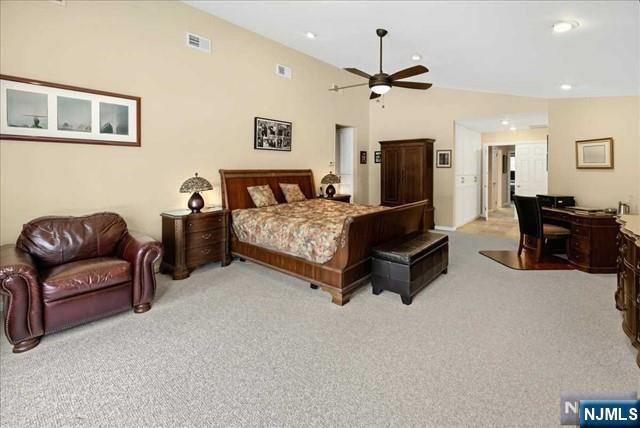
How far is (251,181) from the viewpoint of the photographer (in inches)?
213

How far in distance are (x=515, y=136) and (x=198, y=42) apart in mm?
8560

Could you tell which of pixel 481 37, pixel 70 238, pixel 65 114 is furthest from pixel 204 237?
pixel 481 37

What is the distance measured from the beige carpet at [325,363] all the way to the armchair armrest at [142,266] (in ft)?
0.56

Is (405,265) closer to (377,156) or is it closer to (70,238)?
(70,238)

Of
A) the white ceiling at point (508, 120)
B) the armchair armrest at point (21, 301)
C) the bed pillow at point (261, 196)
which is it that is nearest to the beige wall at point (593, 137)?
the white ceiling at point (508, 120)

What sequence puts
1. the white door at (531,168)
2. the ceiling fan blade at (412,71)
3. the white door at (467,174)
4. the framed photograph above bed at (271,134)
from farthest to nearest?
the white door at (531,168) < the white door at (467,174) < the framed photograph above bed at (271,134) < the ceiling fan blade at (412,71)

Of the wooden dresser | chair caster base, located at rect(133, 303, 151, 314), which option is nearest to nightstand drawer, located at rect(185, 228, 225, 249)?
chair caster base, located at rect(133, 303, 151, 314)

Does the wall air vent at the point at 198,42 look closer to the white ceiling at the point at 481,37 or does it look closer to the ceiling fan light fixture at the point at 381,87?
the white ceiling at the point at 481,37

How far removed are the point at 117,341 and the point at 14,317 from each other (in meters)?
0.73

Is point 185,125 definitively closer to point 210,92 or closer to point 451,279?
point 210,92

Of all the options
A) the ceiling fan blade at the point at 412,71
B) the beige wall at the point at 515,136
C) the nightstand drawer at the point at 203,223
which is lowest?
the nightstand drawer at the point at 203,223

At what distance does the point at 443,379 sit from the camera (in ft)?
6.91

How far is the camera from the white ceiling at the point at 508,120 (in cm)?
669

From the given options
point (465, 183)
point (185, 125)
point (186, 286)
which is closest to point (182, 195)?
point (185, 125)
